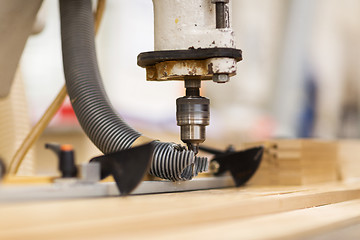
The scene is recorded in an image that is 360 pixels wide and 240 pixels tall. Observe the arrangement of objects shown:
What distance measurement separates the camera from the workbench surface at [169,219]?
1.19 ft

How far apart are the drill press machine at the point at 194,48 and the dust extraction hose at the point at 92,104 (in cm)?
4

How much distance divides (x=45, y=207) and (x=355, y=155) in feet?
3.73

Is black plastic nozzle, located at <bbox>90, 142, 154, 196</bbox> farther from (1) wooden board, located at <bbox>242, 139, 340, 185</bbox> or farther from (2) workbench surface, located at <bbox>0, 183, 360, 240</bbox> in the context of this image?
(1) wooden board, located at <bbox>242, 139, 340, 185</bbox>

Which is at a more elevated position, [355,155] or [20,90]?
[20,90]

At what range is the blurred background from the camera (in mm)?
2707

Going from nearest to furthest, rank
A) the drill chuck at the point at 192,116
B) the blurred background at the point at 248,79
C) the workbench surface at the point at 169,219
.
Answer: the workbench surface at the point at 169,219 → the drill chuck at the point at 192,116 → the blurred background at the point at 248,79

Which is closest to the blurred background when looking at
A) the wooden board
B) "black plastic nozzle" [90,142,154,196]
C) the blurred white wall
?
the blurred white wall

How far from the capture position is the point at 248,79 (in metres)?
3.70

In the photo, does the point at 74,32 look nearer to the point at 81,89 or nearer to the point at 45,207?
the point at 81,89

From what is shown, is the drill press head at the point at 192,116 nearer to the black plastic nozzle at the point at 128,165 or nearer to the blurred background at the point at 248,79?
the black plastic nozzle at the point at 128,165

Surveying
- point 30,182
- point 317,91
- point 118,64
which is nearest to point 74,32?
point 30,182

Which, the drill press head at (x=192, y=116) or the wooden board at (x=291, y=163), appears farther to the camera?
the wooden board at (x=291, y=163)

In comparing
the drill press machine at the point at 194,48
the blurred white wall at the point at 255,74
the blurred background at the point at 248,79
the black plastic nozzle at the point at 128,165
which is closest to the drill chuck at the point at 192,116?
the drill press machine at the point at 194,48

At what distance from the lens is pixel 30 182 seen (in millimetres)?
504
